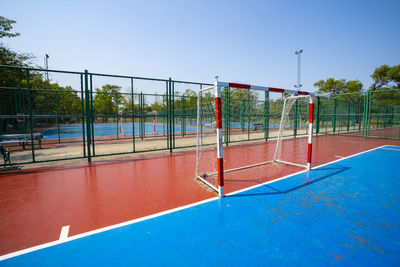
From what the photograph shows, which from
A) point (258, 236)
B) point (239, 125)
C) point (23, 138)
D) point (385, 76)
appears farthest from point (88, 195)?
point (385, 76)

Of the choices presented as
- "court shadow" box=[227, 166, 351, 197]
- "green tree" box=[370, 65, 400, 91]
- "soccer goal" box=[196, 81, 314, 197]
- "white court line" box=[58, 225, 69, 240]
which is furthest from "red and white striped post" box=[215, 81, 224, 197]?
"green tree" box=[370, 65, 400, 91]

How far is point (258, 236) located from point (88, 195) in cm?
348

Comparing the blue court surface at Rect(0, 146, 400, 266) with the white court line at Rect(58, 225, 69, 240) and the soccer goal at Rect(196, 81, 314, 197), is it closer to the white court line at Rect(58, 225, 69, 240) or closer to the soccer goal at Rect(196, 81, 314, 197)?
the white court line at Rect(58, 225, 69, 240)

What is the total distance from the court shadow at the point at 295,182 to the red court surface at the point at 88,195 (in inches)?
14.8

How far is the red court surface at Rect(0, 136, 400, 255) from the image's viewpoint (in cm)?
300

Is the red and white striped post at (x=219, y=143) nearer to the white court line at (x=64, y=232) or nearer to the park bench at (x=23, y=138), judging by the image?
the white court line at (x=64, y=232)

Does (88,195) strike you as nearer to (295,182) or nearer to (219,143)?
(219,143)

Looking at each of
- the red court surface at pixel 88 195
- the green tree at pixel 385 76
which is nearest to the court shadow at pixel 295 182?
the red court surface at pixel 88 195

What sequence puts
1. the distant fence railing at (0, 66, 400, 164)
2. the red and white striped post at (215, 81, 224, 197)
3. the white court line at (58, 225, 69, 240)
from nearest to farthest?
the white court line at (58, 225, 69, 240)
the red and white striped post at (215, 81, 224, 197)
the distant fence railing at (0, 66, 400, 164)

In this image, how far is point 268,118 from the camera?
38.9 ft

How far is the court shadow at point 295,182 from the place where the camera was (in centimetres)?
428

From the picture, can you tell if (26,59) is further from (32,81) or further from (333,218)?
(333,218)

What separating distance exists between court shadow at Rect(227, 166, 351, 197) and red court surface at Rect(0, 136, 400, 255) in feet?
1.24

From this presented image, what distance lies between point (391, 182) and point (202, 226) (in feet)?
16.4
